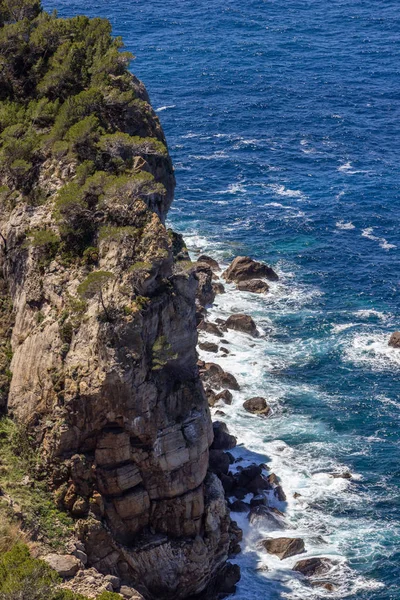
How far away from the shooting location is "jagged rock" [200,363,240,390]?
328ft

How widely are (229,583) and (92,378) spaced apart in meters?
22.5

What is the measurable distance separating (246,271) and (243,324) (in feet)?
41.4

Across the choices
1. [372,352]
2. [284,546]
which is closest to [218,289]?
[372,352]

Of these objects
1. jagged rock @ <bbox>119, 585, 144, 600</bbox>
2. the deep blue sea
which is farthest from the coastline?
jagged rock @ <bbox>119, 585, 144, 600</bbox>

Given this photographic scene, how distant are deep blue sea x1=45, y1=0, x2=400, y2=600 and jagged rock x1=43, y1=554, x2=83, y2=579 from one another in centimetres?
2026

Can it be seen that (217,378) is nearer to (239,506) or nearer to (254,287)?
(239,506)

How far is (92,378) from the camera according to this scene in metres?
62.2

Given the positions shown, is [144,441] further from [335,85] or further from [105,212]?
[335,85]

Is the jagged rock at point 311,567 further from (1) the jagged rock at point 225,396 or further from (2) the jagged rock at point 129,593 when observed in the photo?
(1) the jagged rock at point 225,396

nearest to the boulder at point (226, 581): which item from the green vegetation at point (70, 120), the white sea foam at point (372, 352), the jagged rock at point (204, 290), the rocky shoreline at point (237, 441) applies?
the rocky shoreline at point (237, 441)

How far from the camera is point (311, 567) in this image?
76.9 meters

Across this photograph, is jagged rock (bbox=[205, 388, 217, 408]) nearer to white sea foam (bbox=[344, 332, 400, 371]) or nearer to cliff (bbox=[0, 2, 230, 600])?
white sea foam (bbox=[344, 332, 400, 371])

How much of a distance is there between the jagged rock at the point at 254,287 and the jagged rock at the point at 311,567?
155 feet

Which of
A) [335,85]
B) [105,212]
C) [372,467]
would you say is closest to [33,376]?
[105,212]
